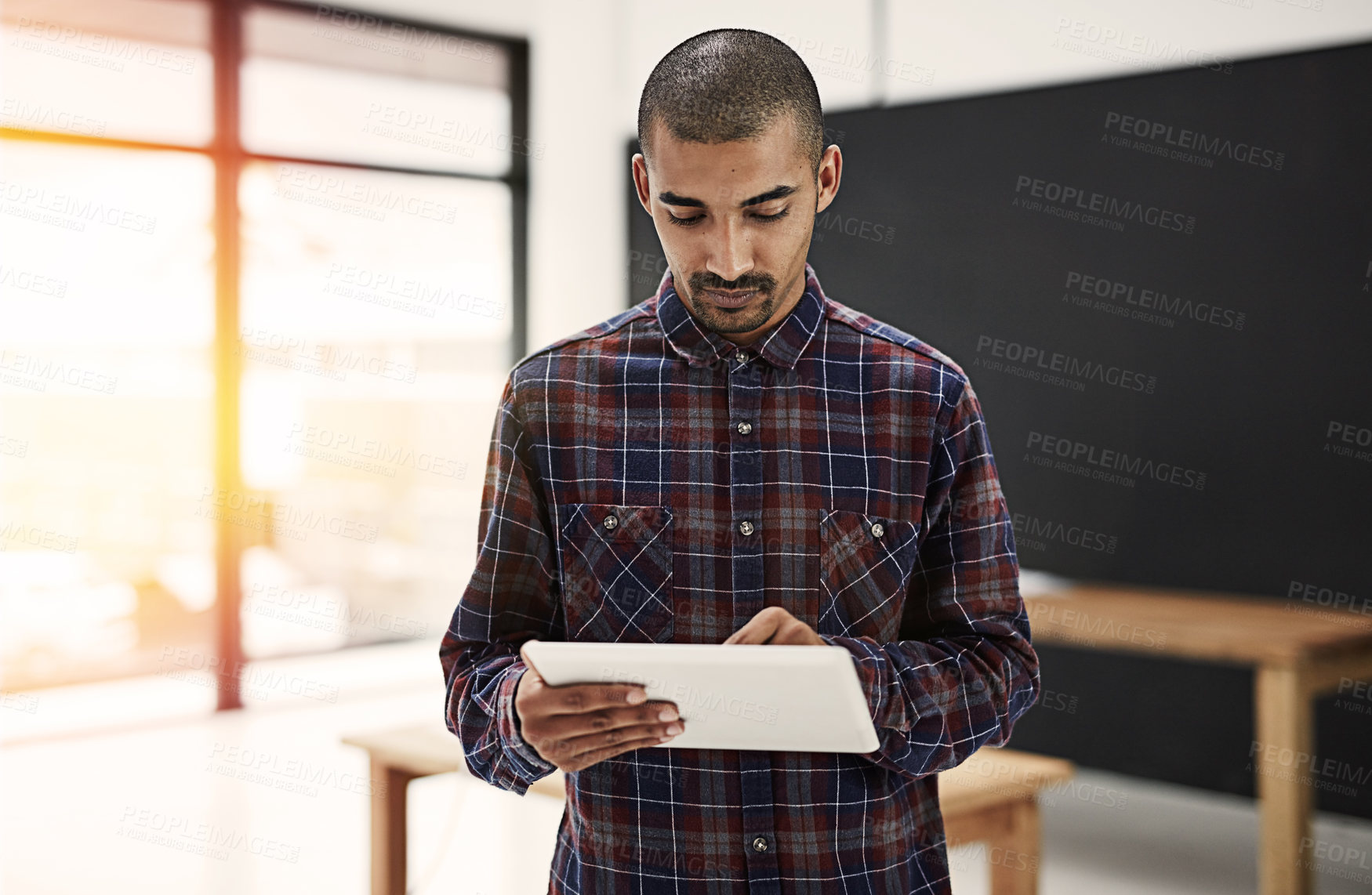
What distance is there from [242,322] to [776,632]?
15.8 feet

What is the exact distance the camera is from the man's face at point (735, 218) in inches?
42.5

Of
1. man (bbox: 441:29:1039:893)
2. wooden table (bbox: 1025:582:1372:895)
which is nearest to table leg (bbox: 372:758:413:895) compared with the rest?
wooden table (bbox: 1025:582:1372:895)

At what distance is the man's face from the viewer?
1.08 metres

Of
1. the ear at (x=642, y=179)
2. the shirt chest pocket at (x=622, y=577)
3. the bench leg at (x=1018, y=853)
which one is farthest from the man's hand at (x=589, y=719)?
the bench leg at (x=1018, y=853)

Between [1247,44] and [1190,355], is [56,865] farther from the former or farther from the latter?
[1247,44]

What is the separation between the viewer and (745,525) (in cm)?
114

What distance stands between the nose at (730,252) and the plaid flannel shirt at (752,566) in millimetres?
82

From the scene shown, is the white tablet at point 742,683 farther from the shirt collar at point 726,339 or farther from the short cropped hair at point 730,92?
the short cropped hair at point 730,92

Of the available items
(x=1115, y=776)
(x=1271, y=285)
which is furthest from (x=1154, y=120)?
(x=1115, y=776)

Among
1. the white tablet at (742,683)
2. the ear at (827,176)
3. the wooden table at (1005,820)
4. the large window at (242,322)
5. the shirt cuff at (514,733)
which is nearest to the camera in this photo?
the white tablet at (742,683)

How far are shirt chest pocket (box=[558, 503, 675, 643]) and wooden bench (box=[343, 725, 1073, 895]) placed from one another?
3.22 ft

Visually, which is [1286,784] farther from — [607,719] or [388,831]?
[607,719]

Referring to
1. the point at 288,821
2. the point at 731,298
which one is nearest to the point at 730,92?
the point at 731,298

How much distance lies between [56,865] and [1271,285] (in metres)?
3.68
